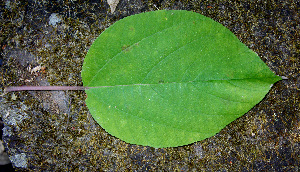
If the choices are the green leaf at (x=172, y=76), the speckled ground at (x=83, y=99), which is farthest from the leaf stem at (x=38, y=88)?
the green leaf at (x=172, y=76)

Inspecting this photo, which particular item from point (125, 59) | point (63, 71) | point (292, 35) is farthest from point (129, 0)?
point (292, 35)

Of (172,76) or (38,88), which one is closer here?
(172,76)

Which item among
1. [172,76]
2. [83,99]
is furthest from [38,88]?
[172,76]

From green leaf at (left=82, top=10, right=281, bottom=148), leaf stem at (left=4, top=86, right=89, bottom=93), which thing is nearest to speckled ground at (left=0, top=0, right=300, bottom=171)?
leaf stem at (left=4, top=86, right=89, bottom=93)

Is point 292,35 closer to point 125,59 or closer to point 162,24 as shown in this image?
point 162,24

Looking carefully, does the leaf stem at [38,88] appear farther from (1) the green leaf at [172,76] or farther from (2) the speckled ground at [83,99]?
(1) the green leaf at [172,76]

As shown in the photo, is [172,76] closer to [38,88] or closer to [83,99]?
[83,99]
